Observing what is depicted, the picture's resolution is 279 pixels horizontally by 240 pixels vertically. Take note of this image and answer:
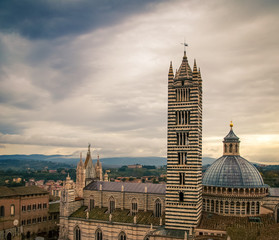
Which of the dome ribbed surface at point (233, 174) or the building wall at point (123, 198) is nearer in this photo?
the dome ribbed surface at point (233, 174)

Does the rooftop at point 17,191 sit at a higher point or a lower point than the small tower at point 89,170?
lower

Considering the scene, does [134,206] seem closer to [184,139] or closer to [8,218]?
[184,139]

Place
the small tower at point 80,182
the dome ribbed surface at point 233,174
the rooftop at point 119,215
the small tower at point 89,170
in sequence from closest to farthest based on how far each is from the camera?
the dome ribbed surface at point 233,174, the rooftop at point 119,215, the small tower at point 80,182, the small tower at point 89,170

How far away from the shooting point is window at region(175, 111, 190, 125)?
44594mm

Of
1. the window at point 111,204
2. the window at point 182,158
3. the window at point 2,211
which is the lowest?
the window at point 2,211

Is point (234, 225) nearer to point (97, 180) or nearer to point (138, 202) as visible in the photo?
point (138, 202)

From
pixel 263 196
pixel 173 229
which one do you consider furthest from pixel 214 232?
pixel 263 196

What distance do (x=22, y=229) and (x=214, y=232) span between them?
38.4 meters

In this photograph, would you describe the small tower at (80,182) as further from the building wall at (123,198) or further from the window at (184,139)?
the window at (184,139)

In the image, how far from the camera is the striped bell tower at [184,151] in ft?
141

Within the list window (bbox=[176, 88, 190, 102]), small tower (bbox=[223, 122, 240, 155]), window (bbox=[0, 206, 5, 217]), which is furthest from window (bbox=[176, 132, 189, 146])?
window (bbox=[0, 206, 5, 217])

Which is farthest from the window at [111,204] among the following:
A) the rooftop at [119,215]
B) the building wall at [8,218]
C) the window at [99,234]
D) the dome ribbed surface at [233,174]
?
the building wall at [8,218]

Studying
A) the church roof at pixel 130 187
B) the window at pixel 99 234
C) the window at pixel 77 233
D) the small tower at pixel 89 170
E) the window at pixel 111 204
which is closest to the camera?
the window at pixel 99 234

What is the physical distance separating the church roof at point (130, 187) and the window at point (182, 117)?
13.6 m
